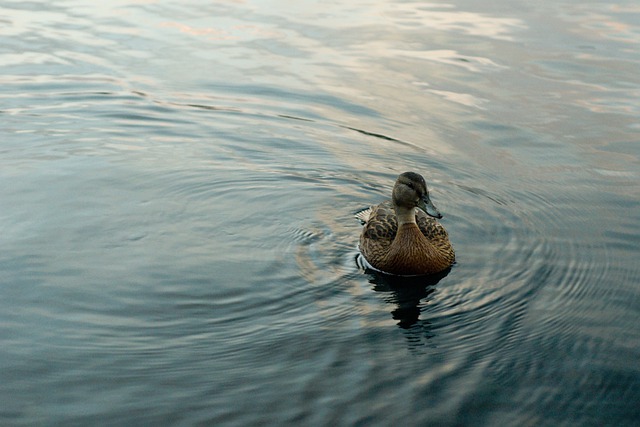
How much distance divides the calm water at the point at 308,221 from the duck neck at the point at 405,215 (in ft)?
1.89

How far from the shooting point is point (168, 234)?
831cm

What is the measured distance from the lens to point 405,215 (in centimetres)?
813

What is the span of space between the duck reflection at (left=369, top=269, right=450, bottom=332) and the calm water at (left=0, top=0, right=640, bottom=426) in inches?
1.3

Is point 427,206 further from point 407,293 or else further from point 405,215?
point 407,293

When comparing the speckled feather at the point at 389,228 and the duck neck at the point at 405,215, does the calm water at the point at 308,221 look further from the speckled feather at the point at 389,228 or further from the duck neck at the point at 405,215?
the duck neck at the point at 405,215

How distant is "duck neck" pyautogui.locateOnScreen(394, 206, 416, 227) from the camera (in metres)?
8.10

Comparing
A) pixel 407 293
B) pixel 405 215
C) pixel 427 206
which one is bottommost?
pixel 407 293

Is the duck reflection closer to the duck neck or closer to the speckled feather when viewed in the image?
the speckled feather

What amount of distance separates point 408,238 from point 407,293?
709 mm

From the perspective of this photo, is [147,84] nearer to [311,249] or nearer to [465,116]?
[465,116]

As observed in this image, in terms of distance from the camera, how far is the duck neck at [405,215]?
8096 millimetres

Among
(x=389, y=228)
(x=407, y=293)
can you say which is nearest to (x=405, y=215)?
(x=389, y=228)

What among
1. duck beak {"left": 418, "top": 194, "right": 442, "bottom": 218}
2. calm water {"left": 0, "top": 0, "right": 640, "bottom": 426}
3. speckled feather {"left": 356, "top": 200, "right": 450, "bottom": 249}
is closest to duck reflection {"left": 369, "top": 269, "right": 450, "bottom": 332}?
calm water {"left": 0, "top": 0, "right": 640, "bottom": 426}

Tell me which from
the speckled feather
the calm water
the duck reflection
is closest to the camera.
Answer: the calm water
